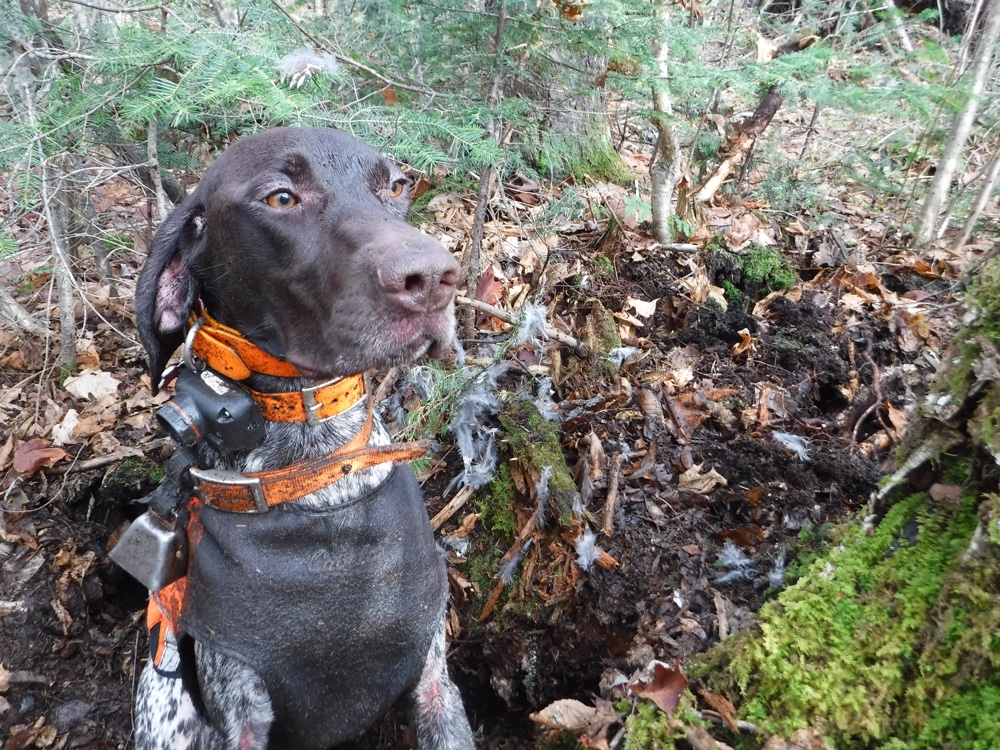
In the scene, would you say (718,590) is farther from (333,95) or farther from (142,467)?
(142,467)

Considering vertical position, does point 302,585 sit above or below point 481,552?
above

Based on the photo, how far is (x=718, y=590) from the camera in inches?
106

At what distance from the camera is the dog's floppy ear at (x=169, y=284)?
2256mm

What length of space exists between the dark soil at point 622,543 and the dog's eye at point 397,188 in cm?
166

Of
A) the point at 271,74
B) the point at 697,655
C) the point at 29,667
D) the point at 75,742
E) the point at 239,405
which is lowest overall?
the point at 75,742

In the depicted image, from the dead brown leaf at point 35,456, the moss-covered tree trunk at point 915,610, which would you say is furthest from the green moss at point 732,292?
Result: the dead brown leaf at point 35,456

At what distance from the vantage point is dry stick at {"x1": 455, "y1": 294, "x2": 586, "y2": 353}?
3.89 m

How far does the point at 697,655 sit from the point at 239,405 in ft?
5.88

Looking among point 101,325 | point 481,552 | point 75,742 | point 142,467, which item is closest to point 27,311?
point 101,325

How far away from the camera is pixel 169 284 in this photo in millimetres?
2305

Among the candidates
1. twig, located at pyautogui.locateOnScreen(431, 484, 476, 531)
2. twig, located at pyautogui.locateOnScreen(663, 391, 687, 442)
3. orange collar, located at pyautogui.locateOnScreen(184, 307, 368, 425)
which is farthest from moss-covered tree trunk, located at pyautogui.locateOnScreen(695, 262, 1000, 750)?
twig, located at pyautogui.locateOnScreen(431, 484, 476, 531)

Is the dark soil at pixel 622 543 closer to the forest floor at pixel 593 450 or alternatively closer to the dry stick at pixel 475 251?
the forest floor at pixel 593 450

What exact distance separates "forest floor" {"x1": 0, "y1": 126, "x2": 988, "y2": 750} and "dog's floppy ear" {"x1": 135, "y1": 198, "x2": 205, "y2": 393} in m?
1.61

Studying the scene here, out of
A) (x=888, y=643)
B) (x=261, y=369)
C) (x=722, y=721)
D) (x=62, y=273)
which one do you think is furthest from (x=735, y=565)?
(x=62, y=273)
